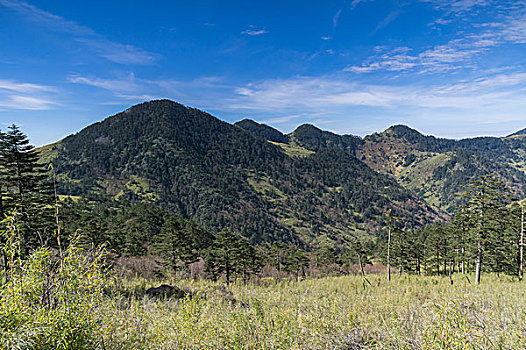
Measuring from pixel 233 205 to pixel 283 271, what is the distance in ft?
511

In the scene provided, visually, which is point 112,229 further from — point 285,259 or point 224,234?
point 285,259

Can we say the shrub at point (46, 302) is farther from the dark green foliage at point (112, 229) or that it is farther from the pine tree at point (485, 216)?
the pine tree at point (485, 216)

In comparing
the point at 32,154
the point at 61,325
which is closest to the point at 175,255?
the point at 32,154

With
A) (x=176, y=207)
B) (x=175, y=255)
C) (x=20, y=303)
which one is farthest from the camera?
(x=176, y=207)

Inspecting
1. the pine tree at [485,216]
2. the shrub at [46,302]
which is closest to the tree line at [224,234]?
the pine tree at [485,216]

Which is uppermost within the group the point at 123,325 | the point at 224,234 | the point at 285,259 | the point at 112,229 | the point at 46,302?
the point at 46,302

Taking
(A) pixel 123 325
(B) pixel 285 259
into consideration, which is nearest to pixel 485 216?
(A) pixel 123 325

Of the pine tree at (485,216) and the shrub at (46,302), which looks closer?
the shrub at (46,302)

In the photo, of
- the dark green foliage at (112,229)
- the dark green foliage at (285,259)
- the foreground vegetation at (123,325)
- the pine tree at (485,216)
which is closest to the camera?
the foreground vegetation at (123,325)

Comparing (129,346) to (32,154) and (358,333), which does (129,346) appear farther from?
(32,154)

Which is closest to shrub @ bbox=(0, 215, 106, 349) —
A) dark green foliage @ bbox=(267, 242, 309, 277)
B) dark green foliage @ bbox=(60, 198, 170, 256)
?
dark green foliage @ bbox=(60, 198, 170, 256)

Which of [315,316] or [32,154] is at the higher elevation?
[32,154]

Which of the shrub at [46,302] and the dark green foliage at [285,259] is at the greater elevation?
the shrub at [46,302]

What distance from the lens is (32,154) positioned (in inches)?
672
